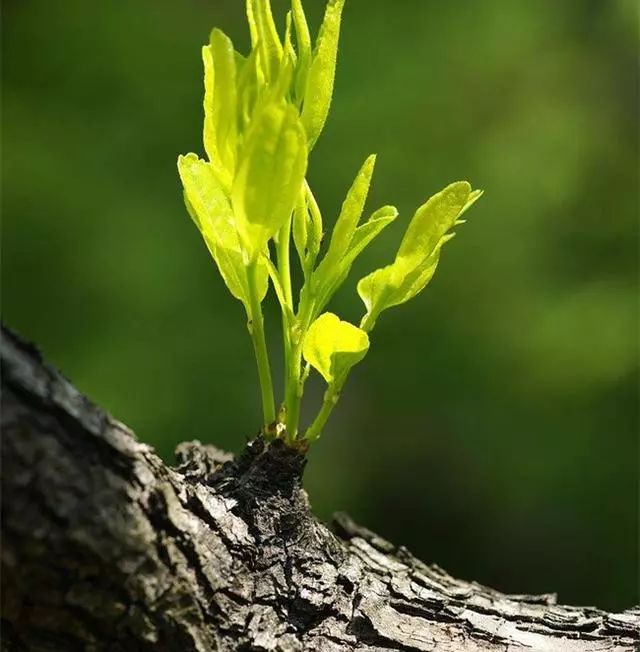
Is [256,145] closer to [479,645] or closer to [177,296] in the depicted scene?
[479,645]

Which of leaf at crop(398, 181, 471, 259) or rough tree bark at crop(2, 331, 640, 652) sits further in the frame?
leaf at crop(398, 181, 471, 259)

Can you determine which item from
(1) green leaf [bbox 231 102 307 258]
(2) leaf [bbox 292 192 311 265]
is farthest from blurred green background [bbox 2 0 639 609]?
(1) green leaf [bbox 231 102 307 258]

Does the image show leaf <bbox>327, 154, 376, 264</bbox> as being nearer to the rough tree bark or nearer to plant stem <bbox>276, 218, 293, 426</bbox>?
plant stem <bbox>276, 218, 293, 426</bbox>

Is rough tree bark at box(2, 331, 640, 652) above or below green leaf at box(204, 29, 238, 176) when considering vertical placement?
below

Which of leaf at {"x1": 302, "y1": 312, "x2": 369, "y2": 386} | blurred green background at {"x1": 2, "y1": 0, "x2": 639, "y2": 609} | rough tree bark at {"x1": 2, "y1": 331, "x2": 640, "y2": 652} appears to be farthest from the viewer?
blurred green background at {"x1": 2, "y1": 0, "x2": 639, "y2": 609}

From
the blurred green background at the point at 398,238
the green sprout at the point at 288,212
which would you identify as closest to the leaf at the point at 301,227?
the green sprout at the point at 288,212

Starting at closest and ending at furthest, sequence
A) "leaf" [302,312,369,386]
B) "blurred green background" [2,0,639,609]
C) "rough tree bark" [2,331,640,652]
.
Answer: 1. "rough tree bark" [2,331,640,652]
2. "leaf" [302,312,369,386]
3. "blurred green background" [2,0,639,609]

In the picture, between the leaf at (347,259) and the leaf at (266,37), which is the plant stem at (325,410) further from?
the leaf at (266,37)

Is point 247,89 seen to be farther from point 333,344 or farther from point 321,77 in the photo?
point 333,344
